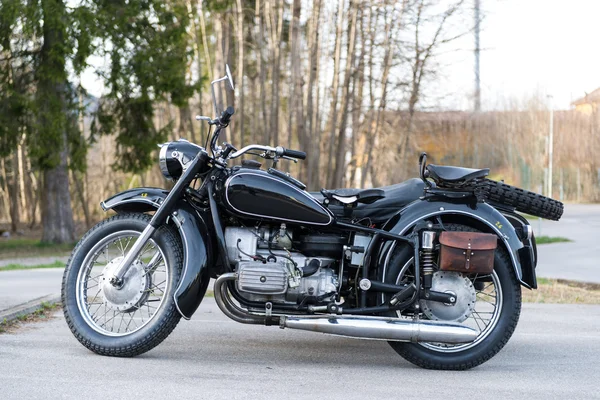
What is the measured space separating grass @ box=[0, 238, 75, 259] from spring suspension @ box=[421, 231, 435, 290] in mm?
18504

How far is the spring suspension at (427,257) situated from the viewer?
5570 mm

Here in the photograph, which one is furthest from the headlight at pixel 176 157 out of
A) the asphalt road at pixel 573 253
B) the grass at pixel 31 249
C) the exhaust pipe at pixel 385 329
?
the grass at pixel 31 249

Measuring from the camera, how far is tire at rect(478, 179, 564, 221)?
5742 mm

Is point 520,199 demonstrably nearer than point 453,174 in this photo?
No

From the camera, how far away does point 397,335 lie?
5367mm

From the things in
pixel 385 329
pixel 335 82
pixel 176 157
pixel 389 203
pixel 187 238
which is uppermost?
pixel 335 82

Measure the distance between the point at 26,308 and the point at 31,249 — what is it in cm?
1882

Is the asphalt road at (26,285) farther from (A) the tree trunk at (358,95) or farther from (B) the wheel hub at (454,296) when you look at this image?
(A) the tree trunk at (358,95)

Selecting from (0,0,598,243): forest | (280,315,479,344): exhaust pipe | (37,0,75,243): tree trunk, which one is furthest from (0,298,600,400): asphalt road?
(37,0,75,243): tree trunk

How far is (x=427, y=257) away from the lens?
18.4 feet

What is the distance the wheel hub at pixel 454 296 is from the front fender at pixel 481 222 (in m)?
0.34

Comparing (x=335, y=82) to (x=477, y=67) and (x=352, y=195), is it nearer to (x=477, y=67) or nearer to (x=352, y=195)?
(x=477, y=67)

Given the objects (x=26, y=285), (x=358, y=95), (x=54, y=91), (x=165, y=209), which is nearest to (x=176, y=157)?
(x=165, y=209)

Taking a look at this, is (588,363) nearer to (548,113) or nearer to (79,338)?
(79,338)
